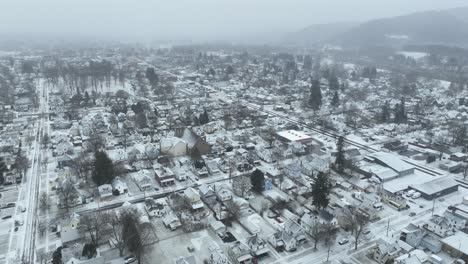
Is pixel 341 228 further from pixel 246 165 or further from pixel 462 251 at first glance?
pixel 246 165

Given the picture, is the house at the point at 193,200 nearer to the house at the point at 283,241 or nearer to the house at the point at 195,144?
the house at the point at 283,241

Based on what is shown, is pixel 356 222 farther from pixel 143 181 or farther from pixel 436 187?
pixel 143 181

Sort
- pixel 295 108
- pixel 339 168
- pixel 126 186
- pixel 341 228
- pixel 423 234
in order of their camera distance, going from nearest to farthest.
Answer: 1. pixel 423 234
2. pixel 341 228
3. pixel 126 186
4. pixel 339 168
5. pixel 295 108

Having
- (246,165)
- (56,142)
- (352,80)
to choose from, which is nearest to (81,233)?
(246,165)

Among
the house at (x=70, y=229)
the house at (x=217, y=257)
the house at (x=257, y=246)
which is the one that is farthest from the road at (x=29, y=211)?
the house at (x=257, y=246)

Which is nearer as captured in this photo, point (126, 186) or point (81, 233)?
point (81, 233)

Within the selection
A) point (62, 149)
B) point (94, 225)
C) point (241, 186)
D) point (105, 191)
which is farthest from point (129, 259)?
point (62, 149)
